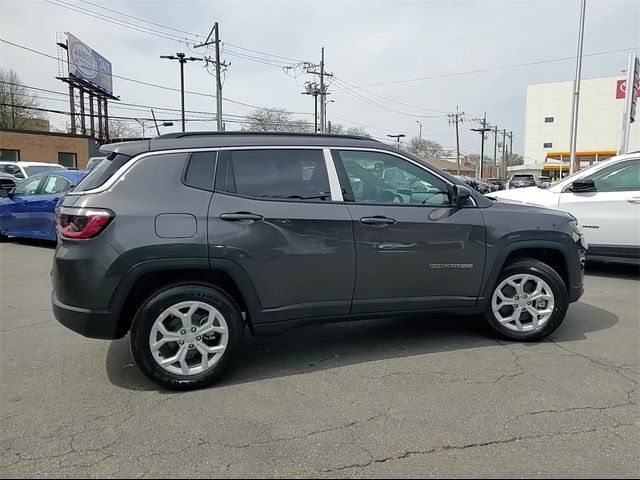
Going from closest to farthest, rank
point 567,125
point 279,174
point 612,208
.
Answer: point 279,174 < point 612,208 < point 567,125

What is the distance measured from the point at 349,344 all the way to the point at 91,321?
2175mm

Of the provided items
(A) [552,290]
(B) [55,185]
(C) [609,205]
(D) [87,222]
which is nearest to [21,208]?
(B) [55,185]

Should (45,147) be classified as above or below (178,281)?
above

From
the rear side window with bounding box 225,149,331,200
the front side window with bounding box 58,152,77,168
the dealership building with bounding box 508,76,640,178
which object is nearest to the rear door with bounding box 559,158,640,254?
the rear side window with bounding box 225,149,331,200

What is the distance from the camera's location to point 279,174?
3703 mm

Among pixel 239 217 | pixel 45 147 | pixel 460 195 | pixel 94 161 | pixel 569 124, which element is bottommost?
pixel 239 217

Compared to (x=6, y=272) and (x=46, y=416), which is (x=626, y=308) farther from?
(x=6, y=272)

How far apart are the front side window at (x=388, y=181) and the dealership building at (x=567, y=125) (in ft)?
189

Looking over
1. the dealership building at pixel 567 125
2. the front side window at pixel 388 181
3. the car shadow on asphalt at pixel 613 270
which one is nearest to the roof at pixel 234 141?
the front side window at pixel 388 181

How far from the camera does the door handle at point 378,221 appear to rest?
12.3ft

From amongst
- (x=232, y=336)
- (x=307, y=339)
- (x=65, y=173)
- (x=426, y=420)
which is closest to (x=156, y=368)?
(x=232, y=336)

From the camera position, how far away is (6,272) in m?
7.56

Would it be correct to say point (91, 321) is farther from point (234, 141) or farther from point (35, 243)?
point (35, 243)

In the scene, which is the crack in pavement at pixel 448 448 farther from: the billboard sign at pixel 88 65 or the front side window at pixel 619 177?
the billboard sign at pixel 88 65
